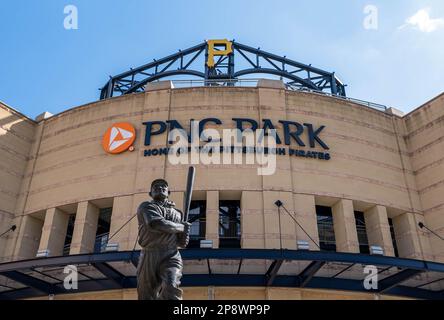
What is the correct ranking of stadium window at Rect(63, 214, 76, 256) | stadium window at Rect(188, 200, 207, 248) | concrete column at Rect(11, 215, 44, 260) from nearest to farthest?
1. stadium window at Rect(188, 200, 207, 248)
2. concrete column at Rect(11, 215, 44, 260)
3. stadium window at Rect(63, 214, 76, 256)

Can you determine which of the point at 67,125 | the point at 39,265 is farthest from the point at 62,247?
the point at 67,125

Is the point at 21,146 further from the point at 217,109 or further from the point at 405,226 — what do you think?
the point at 405,226

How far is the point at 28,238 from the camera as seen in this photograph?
21.8 m

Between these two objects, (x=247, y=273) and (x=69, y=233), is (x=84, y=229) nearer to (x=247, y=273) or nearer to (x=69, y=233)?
(x=69, y=233)

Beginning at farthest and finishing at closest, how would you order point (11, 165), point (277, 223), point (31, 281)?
1. point (11, 165)
2. point (277, 223)
3. point (31, 281)

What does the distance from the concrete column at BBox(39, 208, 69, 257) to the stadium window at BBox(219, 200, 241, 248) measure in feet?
27.4

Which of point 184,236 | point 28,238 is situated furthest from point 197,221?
point 184,236

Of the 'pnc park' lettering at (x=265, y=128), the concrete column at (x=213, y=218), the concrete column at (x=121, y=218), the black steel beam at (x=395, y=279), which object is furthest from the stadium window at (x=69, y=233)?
the black steel beam at (x=395, y=279)

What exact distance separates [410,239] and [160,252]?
1777cm

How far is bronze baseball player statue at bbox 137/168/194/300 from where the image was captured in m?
6.93

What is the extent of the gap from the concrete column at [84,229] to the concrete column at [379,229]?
1427 cm

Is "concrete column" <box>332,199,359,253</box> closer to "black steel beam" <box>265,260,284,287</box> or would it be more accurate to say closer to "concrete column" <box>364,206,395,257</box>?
"concrete column" <box>364,206,395,257</box>

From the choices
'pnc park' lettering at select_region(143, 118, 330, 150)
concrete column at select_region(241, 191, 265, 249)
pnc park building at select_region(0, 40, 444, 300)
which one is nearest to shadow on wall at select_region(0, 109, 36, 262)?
pnc park building at select_region(0, 40, 444, 300)

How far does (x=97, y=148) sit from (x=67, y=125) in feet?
10.9
